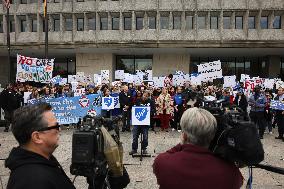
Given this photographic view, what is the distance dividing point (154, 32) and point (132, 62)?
5.86m

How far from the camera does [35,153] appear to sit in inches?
83.6

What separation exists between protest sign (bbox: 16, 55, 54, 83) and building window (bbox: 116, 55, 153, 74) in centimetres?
2150

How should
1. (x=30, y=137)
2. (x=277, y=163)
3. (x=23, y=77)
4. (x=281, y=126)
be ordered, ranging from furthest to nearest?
1. (x=23, y=77)
2. (x=281, y=126)
3. (x=277, y=163)
4. (x=30, y=137)

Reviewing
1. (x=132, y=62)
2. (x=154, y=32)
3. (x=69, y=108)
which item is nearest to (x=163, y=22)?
(x=154, y=32)

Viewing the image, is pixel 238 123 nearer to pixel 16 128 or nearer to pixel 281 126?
pixel 16 128

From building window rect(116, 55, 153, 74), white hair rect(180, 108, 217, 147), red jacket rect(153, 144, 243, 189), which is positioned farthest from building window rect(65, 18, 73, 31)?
red jacket rect(153, 144, 243, 189)

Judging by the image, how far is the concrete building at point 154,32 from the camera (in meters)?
31.3

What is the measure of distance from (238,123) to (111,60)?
108ft

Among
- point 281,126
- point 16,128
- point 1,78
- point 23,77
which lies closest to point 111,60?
point 1,78

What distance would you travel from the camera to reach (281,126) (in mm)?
11977

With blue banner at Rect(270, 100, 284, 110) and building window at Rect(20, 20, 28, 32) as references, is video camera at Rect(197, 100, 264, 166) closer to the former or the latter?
blue banner at Rect(270, 100, 284, 110)

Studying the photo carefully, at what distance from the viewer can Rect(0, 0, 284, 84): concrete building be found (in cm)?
3130

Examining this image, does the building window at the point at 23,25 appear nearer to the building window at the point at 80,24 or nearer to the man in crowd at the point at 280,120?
the building window at the point at 80,24

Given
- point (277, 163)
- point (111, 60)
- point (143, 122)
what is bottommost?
point (277, 163)
